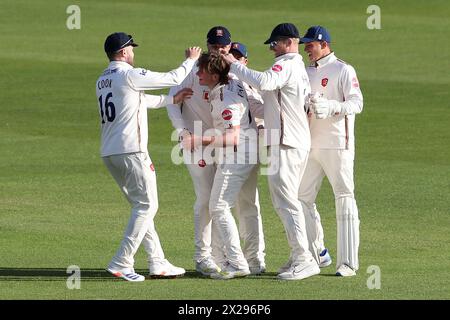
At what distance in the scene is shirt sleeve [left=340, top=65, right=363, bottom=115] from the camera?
12.2m

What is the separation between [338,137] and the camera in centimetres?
1249

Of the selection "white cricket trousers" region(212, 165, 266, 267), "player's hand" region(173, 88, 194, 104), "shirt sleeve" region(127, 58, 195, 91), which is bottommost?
"white cricket trousers" region(212, 165, 266, 267)

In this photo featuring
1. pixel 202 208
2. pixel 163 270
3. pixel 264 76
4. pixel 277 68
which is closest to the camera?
pixel 264 76

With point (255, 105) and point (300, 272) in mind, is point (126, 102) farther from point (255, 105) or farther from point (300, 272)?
point (300, 272)

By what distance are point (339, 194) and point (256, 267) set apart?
1.18 meters

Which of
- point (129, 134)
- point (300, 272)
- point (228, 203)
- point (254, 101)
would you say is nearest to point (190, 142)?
point (129, 134)

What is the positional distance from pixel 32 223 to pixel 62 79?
15.3m

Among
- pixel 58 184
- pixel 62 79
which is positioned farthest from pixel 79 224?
pixel 62 79

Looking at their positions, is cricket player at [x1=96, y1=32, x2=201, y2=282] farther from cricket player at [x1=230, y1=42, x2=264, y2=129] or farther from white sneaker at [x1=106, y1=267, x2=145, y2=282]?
cricket player at [x1=230, y1=42, x2=264, y2=129]

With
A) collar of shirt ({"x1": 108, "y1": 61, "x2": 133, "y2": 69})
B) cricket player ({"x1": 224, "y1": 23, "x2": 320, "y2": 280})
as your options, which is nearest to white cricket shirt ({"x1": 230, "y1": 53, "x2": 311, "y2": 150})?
cricket player ({"x1": 224, "y1": 23, "x2": 320, "y2": 280})

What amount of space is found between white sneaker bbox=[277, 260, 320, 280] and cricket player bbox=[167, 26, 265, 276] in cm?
55

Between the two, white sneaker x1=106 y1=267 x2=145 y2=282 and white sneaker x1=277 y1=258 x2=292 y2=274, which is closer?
white sneaker x1=106 y1=267 x2=145 y2=282

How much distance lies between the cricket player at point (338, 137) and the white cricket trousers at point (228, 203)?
0.94 metres
